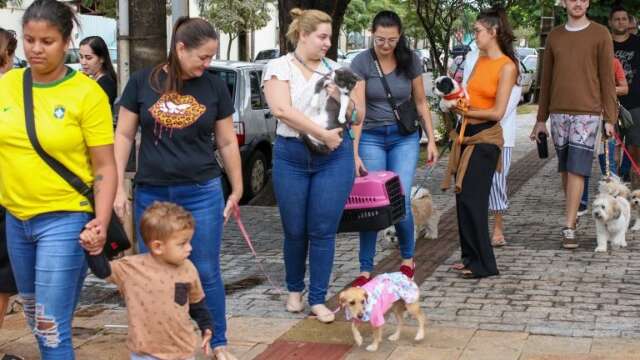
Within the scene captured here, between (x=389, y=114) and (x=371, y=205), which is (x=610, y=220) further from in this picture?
(x=371, y=205)

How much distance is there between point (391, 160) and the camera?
693 centimetres

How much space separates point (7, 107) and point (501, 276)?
436cm

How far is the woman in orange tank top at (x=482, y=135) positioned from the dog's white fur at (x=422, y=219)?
1.35 meters

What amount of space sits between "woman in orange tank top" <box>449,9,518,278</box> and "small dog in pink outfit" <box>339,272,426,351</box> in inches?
65.8

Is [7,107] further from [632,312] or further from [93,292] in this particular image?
[632,312]

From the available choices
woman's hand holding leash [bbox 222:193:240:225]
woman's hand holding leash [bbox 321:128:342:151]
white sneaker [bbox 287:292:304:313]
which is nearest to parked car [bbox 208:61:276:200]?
white sneaker [bbox 287:292:304:313]

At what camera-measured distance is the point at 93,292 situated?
701cm

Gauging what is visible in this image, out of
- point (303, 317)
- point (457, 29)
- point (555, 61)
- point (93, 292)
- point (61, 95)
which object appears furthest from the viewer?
point (457, 29)

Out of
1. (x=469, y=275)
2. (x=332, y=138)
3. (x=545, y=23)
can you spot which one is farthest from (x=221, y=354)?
(x=545, y=23)

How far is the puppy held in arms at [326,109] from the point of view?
5.76 metres

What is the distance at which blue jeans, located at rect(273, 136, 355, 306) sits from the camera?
19.3 feet

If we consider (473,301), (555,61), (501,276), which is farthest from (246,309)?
(555,61)

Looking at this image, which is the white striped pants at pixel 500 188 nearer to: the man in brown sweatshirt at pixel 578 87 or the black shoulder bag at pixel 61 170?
the man in brown sweatshirt at pixel 578 87

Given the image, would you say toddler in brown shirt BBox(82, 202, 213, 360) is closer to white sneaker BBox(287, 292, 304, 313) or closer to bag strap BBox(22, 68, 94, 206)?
bag strap BBox(22, 68, 94, 206)
